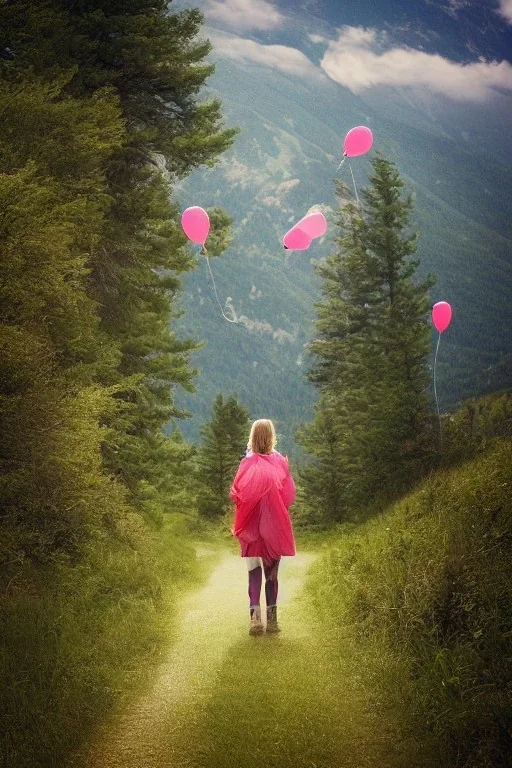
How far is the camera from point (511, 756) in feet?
10.0

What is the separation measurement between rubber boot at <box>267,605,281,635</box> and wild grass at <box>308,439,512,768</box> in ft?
1.95

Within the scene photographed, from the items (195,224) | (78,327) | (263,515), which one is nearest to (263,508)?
(263,515)

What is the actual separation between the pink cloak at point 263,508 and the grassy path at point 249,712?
98cm

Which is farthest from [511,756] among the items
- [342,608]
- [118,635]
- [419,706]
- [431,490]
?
[431,490]

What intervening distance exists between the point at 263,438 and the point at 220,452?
2333 cm

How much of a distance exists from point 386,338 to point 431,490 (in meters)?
13.9

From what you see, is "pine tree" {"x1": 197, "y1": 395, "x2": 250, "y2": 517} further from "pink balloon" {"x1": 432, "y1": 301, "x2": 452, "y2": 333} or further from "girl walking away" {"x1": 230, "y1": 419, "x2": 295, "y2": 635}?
"girl walking away" {"x1": 230, "y1": 419, "x2": 295, "y2": 635}

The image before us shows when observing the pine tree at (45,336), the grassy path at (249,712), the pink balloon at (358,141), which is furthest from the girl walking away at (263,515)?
the pink balloon at (358,141)

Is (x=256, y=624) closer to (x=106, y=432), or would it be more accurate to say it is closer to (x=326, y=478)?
(x=106, y=432)

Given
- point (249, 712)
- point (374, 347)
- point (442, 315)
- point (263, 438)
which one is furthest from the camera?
point (374, 347)

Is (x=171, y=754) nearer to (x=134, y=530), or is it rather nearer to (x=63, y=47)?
(x=134, y=530)

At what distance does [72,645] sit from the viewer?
507cm

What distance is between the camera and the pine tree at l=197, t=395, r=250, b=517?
92.8 ft

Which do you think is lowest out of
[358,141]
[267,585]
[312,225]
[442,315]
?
[442,315]
